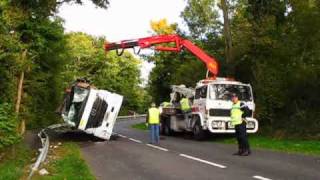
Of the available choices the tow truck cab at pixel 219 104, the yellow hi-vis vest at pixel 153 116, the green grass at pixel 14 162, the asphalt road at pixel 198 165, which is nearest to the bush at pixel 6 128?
the green grass at pixel 14 162

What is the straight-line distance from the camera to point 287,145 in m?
20.7

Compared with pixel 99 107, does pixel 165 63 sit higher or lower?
higher

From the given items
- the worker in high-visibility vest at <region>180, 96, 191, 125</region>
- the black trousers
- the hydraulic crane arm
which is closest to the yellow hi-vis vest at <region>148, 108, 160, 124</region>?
the worker in high-visibility vest at <region>180, 96, 191, 125</region>

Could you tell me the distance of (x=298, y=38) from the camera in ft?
83.2

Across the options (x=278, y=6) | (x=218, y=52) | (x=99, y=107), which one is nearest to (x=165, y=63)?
(x=218, y=52)

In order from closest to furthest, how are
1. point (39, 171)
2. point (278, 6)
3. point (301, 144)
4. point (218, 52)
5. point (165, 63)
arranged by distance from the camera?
point (39, 171)
point (301, 144)
point (278, 6)
point (218, 52)
point (165, 63)

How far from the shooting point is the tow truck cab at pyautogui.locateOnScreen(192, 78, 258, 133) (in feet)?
81.2

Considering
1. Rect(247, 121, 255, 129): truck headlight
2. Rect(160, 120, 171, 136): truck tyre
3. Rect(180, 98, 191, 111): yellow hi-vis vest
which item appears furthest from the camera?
Rect(160, 120, 171, 136): truck tyre

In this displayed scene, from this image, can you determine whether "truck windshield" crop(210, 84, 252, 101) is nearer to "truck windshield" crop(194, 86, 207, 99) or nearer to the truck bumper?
"truck windshield" crop(194, 86, 207, 99)

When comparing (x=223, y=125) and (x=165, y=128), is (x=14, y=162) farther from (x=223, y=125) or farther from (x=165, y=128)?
(x=165, y=128)

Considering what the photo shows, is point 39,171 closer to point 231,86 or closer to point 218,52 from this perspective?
point 231,86

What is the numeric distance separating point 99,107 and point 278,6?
35.5 feet

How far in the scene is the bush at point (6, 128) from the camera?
52.4 ft

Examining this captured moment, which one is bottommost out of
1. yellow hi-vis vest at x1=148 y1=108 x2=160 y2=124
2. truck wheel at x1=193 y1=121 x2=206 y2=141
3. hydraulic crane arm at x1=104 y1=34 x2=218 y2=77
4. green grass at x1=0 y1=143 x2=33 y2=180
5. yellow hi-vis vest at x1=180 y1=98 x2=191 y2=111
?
green grass at x1=0 y1=143 x2=33 y2=180
